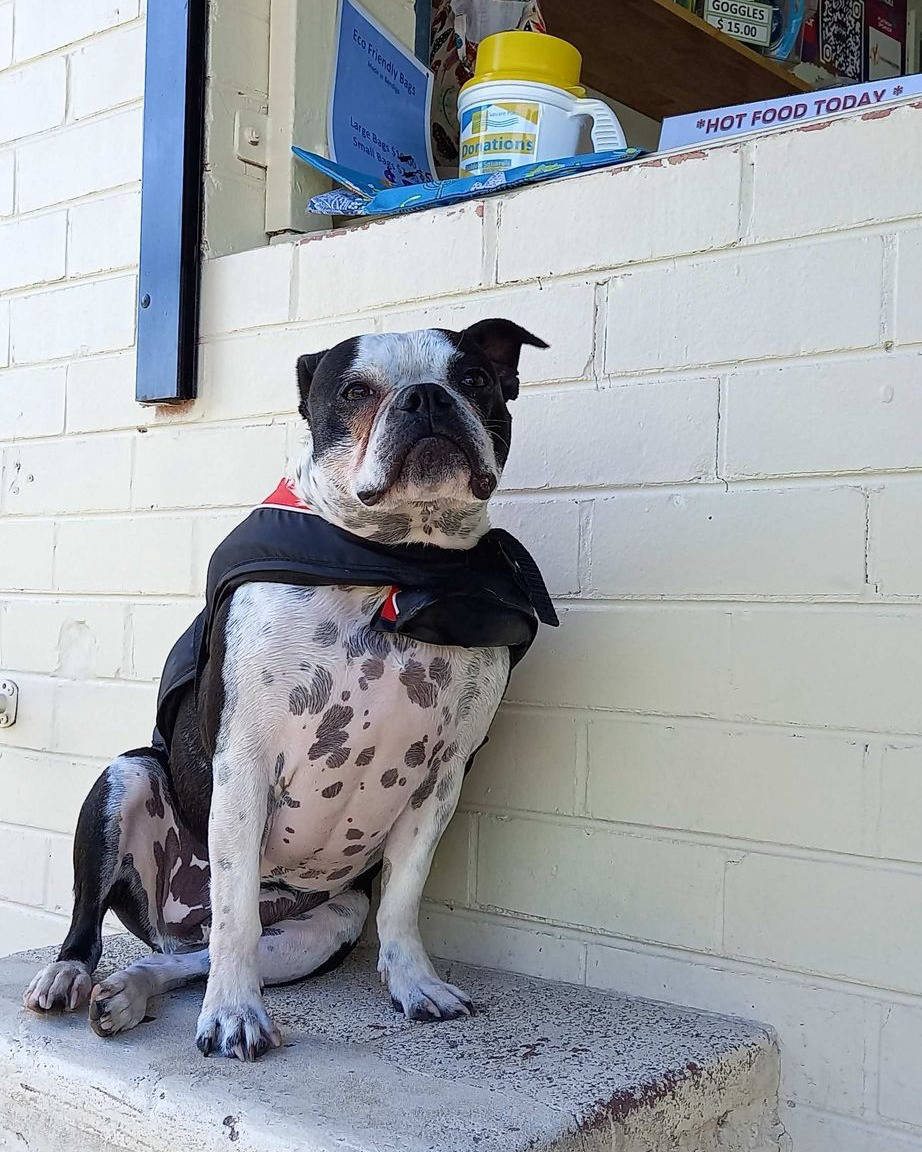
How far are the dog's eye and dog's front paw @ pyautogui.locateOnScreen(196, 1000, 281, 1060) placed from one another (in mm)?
880

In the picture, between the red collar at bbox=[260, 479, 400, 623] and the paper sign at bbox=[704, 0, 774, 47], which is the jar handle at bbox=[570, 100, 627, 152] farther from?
the red collar at bbox=[260, 479, 400, 623]

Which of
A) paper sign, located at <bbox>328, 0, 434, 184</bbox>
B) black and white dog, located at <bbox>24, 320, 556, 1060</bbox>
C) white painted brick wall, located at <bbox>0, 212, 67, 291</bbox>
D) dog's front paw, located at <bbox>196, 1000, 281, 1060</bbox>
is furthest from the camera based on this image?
white painted brick wall, located at <bbox>0, 212, 67, 291</bbox>

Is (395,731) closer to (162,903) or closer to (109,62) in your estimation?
(162,903)

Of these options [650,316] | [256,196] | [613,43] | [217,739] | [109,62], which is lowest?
[217,739]

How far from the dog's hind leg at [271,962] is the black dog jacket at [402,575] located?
51 centimetres

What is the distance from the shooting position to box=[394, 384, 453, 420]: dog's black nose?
1747 mm

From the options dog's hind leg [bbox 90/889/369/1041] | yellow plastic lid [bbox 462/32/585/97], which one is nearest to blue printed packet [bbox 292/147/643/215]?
yellow plastic lid [bbox 462/32/585/97]

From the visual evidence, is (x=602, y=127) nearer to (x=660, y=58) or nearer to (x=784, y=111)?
(x=784, y=111)

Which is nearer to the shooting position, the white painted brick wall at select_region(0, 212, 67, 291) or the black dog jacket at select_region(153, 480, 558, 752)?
the black dog jacket at select_region(153, 480, 558, 752)

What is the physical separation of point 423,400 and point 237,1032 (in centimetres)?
90

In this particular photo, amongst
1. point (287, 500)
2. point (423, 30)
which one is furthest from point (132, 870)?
point (423, 30)

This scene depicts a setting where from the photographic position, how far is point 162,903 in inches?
84.1

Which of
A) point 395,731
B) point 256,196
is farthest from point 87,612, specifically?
point 395,731

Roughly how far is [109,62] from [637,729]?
6.33 feet
